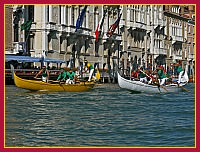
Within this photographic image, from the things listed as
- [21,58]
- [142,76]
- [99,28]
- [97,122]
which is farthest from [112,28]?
[97,122]

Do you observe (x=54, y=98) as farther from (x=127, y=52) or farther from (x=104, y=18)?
(x=127, y=52)

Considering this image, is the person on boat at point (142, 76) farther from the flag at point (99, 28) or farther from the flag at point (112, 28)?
the flag at point (112, 28)

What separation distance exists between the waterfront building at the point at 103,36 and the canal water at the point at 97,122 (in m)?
5.21

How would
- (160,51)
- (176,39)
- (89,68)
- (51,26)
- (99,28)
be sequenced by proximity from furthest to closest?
(176,39)
(160,51)
(99,28)
(51,26)
(89,68)

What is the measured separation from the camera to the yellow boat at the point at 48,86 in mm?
9898

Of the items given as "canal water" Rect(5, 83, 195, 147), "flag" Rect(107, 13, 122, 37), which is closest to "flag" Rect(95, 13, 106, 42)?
"flag" Rect(107, 13, 122, 37)

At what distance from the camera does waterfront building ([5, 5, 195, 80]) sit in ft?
47.6

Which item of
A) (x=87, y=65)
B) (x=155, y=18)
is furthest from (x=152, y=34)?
(x=87, y=65)

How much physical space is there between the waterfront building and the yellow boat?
2.71m

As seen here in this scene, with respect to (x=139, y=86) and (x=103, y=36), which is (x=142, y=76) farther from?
(x=103, y=36)

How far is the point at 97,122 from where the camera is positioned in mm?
6047

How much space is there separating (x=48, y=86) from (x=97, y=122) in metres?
4.55

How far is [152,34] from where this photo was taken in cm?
2031

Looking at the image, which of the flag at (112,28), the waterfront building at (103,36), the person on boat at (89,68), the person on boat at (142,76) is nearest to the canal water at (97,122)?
the person on boat at (142,76)
